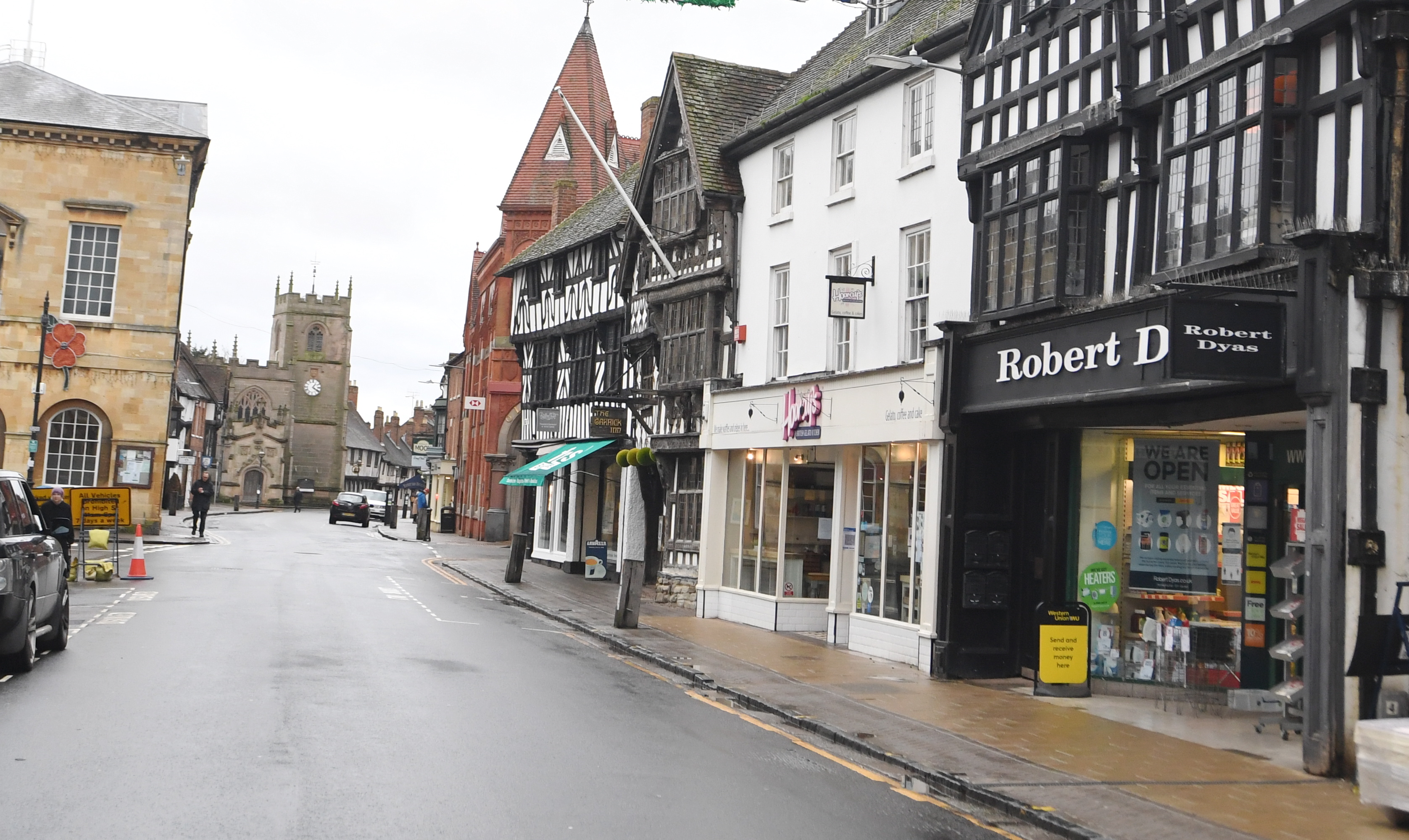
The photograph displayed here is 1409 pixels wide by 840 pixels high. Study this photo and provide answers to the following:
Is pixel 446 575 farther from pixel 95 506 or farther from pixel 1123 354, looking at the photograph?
pixel 1123 354

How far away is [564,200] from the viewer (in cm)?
4581

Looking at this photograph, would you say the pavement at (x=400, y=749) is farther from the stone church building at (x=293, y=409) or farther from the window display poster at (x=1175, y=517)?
the stone church building at (x=293, y=409)

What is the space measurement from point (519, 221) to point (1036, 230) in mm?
38585

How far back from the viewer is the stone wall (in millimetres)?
25609

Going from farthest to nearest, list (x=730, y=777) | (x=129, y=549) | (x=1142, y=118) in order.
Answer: (x=129, y=549) → (x=1142, y=118) → (x=730, y=777)

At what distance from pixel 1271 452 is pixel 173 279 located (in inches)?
1357

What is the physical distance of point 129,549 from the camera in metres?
33.3

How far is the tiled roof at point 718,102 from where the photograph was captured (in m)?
24.0

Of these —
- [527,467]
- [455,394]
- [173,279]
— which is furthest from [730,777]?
[455,394]

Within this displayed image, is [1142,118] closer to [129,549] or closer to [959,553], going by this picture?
[959,553]

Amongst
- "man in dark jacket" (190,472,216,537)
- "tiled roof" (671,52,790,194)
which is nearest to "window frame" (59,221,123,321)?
"man in dark jacket" (190,472,216,537)

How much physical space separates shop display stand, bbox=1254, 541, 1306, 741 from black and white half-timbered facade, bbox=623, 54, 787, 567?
507 inches

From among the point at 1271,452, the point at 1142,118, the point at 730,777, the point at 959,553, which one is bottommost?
the point at 730,777

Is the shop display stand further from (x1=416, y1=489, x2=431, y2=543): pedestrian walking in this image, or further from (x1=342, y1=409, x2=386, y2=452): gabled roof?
(x1=342, y1=409, x2=386, y2=452): gabled roof
